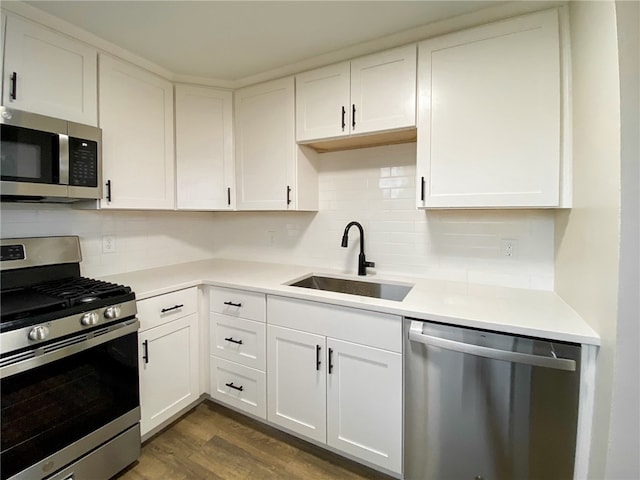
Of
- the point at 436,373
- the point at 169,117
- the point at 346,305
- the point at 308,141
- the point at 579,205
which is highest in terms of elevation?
the point at 169,117

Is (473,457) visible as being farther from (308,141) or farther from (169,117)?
(169,117)

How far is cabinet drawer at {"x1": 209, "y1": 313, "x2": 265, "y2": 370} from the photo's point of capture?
1.81 m

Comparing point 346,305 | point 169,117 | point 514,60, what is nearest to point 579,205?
point 514,60

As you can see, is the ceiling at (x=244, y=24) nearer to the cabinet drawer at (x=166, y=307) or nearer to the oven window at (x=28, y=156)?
the oven window at (x=28, y=156)

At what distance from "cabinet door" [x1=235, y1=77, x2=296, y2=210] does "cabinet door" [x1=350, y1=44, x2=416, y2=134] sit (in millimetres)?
476

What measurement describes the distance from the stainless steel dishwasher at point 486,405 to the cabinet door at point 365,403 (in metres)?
0.06

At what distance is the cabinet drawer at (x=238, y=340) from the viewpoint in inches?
71.3

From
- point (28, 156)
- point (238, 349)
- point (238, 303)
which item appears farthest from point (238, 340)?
point (28, 156)

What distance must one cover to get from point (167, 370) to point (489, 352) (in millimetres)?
1737

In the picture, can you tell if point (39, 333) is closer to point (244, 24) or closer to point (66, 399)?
point (66, 399)

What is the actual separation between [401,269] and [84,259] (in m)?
2.05

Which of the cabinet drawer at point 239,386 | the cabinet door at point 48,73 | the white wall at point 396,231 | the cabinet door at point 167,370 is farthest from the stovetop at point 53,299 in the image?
the white wall at point 396,231

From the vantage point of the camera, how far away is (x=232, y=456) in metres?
1.67

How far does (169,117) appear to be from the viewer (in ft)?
6.82
